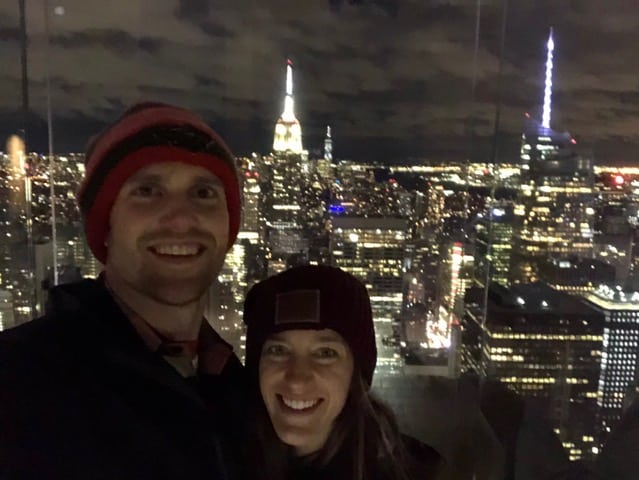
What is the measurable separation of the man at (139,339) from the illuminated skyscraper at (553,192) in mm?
1308

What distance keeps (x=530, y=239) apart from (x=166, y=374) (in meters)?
1.56

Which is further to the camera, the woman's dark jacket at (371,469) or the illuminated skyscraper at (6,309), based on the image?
the illuminated skyscraper at (6,309)

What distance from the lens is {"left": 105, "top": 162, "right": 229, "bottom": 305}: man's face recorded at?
97 centimetres

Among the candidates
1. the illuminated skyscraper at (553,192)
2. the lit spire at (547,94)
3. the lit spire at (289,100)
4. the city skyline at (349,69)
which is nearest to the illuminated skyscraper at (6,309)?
the city skyline at (349,69)

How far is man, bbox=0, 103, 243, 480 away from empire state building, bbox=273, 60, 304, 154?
90 centimetres

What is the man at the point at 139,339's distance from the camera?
0.80 m

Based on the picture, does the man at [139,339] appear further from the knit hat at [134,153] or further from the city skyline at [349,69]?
the city skyline at [349,69]

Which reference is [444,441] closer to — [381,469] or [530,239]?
[530,239]

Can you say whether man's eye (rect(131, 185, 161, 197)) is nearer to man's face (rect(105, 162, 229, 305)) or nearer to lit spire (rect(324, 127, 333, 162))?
man's face (rect(105, 162, 229, 305))

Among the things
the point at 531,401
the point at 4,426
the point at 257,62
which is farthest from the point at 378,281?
the point at 4,426

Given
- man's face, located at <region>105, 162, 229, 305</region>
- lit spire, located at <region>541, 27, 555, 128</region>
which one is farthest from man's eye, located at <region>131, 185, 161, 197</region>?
lit spire, located at <region>541, 27, 555, 128</region>

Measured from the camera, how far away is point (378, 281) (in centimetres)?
196

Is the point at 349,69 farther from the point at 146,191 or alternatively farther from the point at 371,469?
the point at 371,469

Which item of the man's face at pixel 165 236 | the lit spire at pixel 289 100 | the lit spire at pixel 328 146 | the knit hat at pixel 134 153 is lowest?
the man's face at pixel 165 236
